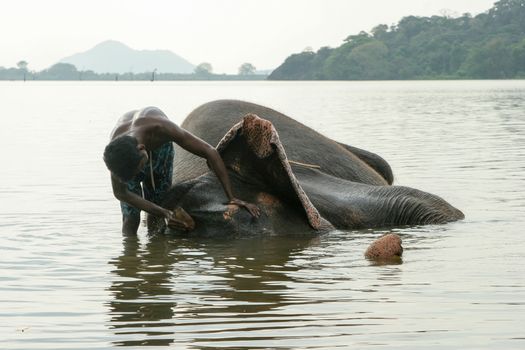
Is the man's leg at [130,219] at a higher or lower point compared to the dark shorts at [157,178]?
lower

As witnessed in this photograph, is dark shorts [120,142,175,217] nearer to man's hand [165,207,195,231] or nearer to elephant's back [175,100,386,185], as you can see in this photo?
man's hand [165,207,195,231]

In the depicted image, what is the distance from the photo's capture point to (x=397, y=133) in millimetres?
27188

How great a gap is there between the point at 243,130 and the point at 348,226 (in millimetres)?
1524

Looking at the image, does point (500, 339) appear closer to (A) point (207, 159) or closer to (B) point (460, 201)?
(A) point (207, 159)

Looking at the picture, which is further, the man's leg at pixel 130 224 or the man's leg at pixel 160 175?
the man's leg at pixel 130 224

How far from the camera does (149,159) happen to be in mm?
9734

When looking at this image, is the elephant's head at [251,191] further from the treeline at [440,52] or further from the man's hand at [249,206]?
the treeline at [440,52]

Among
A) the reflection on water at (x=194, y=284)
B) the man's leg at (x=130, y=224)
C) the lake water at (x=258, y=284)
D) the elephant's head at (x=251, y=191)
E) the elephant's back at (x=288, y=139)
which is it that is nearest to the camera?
the lake water at (x=258, y=284)

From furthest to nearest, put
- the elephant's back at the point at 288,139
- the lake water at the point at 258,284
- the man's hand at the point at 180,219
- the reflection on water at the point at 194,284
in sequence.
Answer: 1. the elephant's back at the point at 288,139
2. the man's hand at the point at 180,219
3. the reflection on water at the point at 194,284
4. the lake water at the point at 258,284

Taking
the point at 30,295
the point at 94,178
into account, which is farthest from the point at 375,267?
the point at 94,178

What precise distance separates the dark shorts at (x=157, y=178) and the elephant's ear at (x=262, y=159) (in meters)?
0.44

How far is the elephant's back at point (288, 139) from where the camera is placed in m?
11.2

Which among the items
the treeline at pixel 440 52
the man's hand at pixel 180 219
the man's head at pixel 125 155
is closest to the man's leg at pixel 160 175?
the man's hand at pixel 180 219

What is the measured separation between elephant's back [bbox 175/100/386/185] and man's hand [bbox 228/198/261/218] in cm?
117
